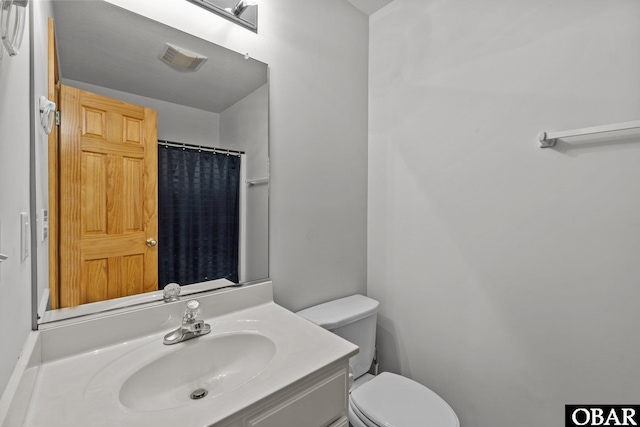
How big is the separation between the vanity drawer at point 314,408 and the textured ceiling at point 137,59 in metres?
1.02

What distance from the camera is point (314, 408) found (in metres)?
0.77

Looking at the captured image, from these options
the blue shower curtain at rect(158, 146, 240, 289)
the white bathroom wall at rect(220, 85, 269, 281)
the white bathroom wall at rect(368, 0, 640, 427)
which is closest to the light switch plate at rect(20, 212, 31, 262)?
the blue shower curtain at rect(158, 146, 240, 289)

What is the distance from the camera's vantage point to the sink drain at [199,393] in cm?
85

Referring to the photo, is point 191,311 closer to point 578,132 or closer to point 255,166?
point 255,166

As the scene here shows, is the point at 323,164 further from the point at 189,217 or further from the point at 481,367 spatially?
the point at 481,367

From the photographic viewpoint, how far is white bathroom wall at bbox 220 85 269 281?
1.19 meters

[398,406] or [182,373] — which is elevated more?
[182,373]

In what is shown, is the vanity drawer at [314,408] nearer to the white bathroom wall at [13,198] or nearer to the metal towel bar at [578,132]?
the white bathroom wall at [13,198]

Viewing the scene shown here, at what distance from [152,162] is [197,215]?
0.24 metres

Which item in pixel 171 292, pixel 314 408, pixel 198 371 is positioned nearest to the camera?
pixel 314 408

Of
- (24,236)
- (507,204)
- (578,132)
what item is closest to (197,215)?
(24,236)

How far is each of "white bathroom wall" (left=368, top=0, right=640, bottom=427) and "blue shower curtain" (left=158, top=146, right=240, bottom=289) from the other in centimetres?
85

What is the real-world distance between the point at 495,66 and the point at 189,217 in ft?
4.62

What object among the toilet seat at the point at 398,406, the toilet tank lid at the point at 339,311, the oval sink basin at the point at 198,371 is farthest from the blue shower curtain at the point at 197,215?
the toilet seat at the point at 398,406
